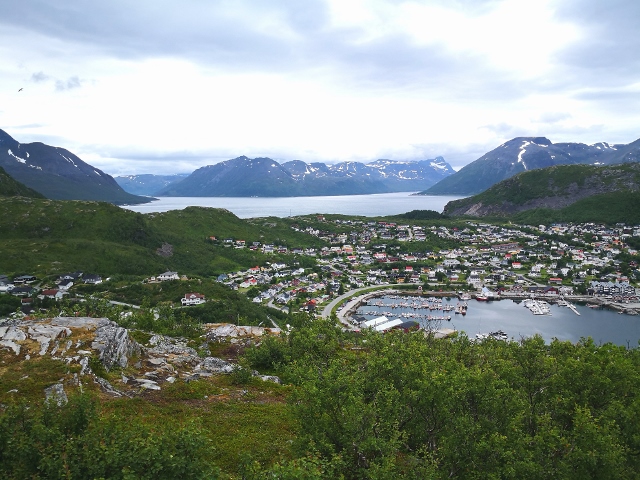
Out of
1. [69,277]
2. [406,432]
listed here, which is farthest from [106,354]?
[69,277]

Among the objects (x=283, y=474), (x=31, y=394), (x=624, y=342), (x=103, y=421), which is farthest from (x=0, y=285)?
(x=624, y=342)

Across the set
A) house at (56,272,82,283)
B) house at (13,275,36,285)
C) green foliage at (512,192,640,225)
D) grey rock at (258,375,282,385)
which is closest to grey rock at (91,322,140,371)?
grey rock at (258,375,282,385)

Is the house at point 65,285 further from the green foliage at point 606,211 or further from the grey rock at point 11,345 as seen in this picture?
the green foliage at point 606,211

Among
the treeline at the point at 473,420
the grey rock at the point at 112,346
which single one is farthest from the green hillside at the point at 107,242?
the treeline at the point at 473,420

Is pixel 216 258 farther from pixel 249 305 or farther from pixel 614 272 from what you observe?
pixel 614 272

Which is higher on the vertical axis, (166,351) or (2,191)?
(2,191)

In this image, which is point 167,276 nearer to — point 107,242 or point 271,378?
point 107,242
